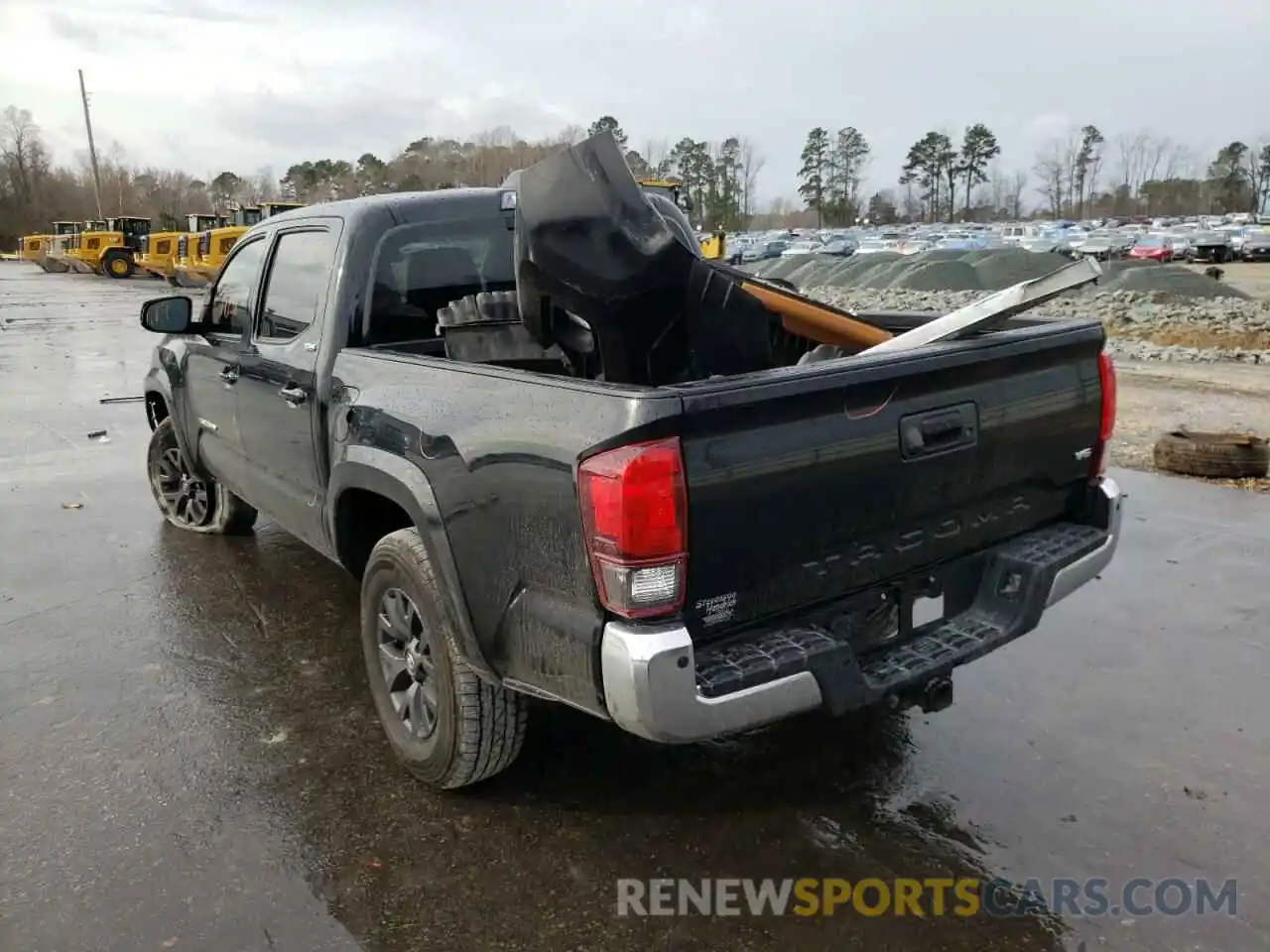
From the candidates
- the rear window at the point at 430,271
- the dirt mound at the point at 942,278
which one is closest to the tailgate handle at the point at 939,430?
the rear window at the point at 430,271

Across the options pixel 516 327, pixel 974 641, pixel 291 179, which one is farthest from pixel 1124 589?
pixel 291 179

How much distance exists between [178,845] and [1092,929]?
2.75 metres

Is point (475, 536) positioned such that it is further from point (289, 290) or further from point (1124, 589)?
point (1124, 589)

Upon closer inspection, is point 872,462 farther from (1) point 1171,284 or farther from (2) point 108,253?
(2) point 108,253

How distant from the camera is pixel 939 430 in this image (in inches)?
119

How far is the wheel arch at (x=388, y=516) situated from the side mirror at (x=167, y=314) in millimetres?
1872

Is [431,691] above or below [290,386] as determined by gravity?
below

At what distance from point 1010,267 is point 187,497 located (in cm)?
2391

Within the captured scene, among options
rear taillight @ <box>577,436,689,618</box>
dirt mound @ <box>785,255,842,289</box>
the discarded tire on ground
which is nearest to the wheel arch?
rear taillight @ <box>577,436,689,618</box>

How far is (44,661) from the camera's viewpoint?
455 cm

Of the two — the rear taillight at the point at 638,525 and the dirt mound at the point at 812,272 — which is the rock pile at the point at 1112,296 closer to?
the dirt mound at the point at 812,272

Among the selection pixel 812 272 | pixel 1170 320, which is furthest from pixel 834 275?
pixel 1170 320

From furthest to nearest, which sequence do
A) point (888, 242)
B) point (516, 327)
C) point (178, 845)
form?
1. point (888, 242)
2. point (516, 327)
3. point (178, 845)

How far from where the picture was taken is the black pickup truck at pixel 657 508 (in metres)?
2.55
